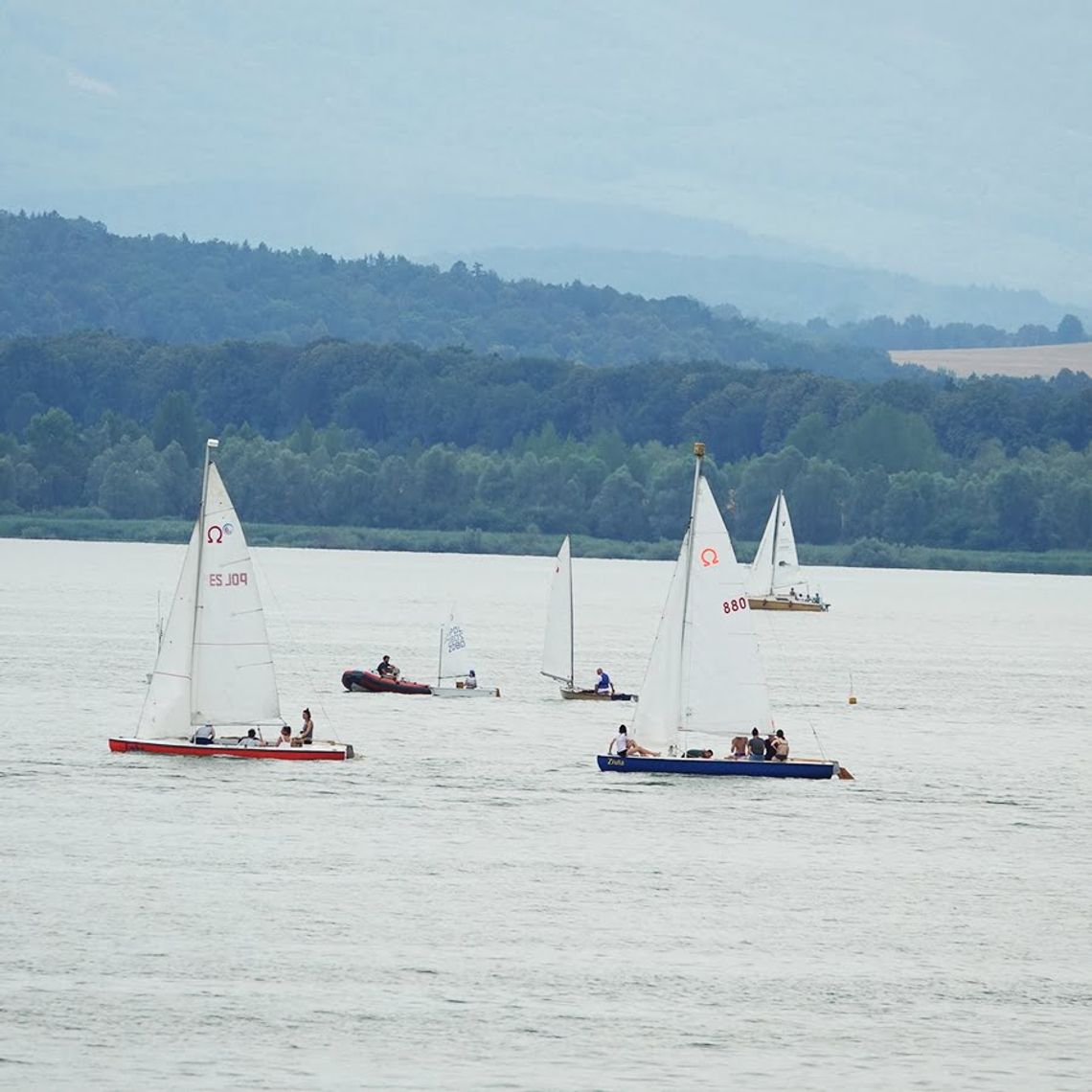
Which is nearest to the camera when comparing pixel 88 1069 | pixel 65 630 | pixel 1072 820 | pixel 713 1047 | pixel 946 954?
pixel 88 1069

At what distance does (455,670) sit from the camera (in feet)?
323

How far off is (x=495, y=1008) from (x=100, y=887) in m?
12.1

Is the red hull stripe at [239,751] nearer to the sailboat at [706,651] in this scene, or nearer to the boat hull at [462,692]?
the sailboat at [706,651]

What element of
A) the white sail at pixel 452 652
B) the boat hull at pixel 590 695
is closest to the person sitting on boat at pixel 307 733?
the white sail at pixel 452 652

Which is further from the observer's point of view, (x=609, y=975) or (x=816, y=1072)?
(x=609, y=975)

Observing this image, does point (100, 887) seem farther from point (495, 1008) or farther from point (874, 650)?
point (874, 650)

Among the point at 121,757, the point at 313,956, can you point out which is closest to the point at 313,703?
the point at 121,757

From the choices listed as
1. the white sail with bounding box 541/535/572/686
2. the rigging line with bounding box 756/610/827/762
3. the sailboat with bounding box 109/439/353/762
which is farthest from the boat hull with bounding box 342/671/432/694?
the sailboat with bounding box 109/439/353/762

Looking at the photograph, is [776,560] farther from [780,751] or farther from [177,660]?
[177,660]

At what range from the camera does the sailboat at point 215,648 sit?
224 ft

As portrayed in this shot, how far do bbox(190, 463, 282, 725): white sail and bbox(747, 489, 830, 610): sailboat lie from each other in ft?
353

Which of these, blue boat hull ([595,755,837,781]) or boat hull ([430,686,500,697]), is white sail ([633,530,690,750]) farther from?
boat hull ([430,686,500,697])

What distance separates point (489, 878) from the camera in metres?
55.6

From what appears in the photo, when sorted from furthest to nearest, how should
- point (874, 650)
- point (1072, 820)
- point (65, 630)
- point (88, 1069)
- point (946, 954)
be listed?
point (874, 650)
point (65, 630)
point (1072, 820)
point (946, 954)
point (88, 1069)
